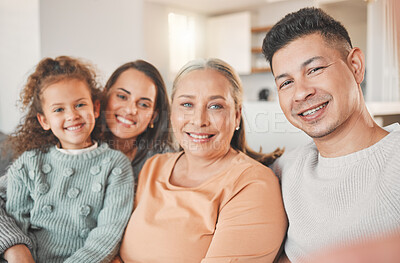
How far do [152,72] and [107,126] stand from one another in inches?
12.9

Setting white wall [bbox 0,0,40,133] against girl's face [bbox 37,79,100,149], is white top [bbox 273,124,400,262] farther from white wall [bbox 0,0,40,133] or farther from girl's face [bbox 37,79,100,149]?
white wall [bbox 0,0,40,133]

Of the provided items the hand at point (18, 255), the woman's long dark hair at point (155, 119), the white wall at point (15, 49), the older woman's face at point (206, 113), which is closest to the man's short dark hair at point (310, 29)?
the older woman's face at point (206, 113)

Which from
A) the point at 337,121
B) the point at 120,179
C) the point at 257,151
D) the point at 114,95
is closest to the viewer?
the point at 337,121

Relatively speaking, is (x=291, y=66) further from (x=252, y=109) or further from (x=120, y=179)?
(x=120, y=179)

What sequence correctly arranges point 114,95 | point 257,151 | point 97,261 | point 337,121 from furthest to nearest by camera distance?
point 114,95 → point 257,151 → point 97,261 → point 337,121

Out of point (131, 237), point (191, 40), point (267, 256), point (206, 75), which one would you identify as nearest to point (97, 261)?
point (131, 237)

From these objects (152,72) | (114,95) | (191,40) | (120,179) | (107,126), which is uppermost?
(191,40)

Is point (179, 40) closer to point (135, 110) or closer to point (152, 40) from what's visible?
point (152, 40)

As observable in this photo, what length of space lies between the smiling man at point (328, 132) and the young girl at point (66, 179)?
66 centimetres

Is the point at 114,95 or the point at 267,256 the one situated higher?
the point at 114,95

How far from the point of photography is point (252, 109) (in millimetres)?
1599

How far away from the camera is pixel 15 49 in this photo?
2.20 metres

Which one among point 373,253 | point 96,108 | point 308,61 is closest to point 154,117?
point 96,108

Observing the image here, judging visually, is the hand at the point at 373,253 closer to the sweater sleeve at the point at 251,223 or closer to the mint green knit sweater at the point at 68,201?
the sweater sleeve at the point at 251,223
